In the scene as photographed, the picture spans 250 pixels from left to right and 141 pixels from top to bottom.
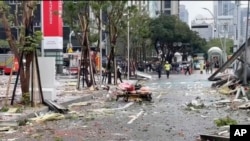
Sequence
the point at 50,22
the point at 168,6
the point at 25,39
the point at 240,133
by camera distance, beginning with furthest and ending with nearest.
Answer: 1. the point at 168,6
2. the point at 50,22
3. the point at 25,39
4. the point at 240,133

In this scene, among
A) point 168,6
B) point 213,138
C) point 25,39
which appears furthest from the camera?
point 168,6

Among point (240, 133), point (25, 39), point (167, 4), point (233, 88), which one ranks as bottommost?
point (233, 88)

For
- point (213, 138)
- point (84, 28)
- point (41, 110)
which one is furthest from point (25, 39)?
point (84, 28)

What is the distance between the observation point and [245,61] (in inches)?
1288

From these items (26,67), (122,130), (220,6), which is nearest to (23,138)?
(122,130)

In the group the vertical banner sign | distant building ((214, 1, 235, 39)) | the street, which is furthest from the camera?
distant building ((214, 1, 235, 39))

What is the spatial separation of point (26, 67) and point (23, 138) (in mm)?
7511

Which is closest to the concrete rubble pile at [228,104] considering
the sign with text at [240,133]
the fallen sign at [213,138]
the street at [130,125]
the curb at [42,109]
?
the fallen sign at [213,138]

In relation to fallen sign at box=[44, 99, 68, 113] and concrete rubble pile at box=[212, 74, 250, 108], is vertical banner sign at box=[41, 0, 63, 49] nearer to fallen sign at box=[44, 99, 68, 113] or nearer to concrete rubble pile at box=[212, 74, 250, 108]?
concrete rubble pile at box=[212, 74, 250, 108]

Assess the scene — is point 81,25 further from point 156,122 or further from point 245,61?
point 156,122

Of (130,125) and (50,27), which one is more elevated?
(50,27)

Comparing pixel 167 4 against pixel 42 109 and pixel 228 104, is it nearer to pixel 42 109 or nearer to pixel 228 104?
pixel 228 104

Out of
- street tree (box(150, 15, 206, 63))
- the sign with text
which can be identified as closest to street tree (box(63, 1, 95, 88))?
the sign with text

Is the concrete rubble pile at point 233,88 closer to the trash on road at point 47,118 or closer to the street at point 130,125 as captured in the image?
the street at point 130,125
